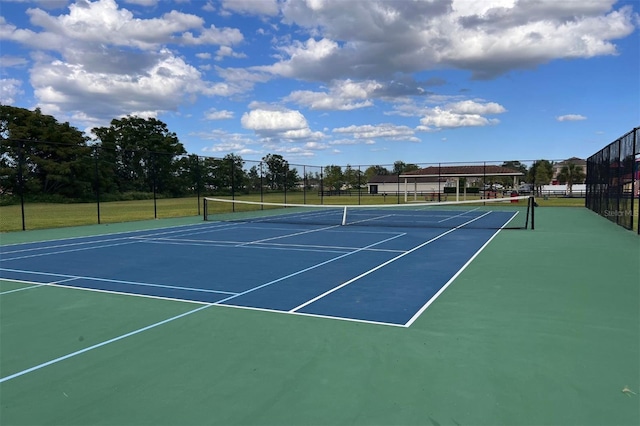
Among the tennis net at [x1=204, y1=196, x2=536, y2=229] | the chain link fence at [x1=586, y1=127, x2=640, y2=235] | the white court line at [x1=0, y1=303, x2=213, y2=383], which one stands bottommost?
the white court line at [x1=0, y1=303, x2=213, y2=383]

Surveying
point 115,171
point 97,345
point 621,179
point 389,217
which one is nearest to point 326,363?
point 97,345

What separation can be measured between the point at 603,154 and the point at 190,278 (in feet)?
61.5

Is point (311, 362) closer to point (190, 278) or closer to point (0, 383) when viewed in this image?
point (0, 383)

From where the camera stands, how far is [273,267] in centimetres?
805

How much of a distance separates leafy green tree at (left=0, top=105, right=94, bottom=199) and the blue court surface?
957 inches

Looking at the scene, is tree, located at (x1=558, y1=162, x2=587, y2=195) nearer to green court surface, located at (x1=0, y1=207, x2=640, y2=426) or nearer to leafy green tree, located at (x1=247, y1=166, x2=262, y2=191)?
leafy green tree, located at (x1=247, y1=166, x2=262, y2=191)

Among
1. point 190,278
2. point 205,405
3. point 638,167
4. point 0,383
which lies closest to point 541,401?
point 205,405

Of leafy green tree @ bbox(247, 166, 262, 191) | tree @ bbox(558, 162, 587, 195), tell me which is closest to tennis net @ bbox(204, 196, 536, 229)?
leafy green tree @ bbox(247, 166, 262, 191)

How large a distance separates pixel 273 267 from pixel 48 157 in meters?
38.0

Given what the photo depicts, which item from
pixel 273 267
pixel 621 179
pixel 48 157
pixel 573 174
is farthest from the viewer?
pixel 573 174

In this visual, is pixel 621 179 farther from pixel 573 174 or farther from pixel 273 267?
pixel 573 174

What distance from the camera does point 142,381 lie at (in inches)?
134

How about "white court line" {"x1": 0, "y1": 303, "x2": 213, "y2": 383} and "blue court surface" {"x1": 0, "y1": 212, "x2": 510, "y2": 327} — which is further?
"blue court surface" {"x1": 0, "y1": 212, "x2": 510, "y2": 327}

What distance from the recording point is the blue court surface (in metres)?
5.69
